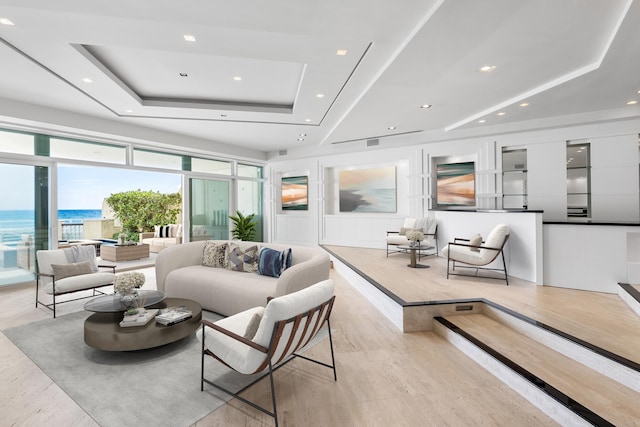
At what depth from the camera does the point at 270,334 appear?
191 centimetres

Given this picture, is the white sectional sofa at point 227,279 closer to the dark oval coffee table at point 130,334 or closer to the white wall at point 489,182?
the dark oval coffee table at point 130,334

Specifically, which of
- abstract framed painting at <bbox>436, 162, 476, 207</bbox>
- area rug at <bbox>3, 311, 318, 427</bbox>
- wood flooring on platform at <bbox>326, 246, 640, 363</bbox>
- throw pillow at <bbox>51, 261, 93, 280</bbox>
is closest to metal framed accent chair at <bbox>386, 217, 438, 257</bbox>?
abstract framed painting at <bbox>436, 162, 476, 207</bbox>

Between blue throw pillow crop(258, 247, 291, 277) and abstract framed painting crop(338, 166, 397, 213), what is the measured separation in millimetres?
4427

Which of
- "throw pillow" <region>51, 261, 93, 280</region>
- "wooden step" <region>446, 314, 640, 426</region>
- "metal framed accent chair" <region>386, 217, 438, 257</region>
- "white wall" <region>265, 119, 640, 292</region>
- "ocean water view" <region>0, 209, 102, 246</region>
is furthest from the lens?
"metal framed accent chair" <region>386, 217, 438, 257</region>

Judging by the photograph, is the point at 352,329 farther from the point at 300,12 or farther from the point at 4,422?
the point at 300,12

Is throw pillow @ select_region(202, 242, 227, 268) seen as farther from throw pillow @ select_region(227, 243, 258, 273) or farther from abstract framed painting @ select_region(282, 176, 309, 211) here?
abstract framed painting @ select_region(282, 176, 309, 211)

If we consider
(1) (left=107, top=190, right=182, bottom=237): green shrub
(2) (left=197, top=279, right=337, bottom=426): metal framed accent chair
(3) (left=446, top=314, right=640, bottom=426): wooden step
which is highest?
(1) (left=107, top=190, right=182, bottom=237): green shrub

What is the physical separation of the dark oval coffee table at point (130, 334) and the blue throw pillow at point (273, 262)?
107 centimetres

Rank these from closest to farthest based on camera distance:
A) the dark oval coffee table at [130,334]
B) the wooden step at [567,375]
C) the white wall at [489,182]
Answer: the wooden step at [567,375], the dark oval coffee table at [130,334], the white wall at [489,182]

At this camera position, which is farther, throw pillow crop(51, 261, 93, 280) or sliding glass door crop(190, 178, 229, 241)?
sliding glass door crop(190, 178, 229, 241)

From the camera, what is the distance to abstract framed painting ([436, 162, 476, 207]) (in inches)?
257

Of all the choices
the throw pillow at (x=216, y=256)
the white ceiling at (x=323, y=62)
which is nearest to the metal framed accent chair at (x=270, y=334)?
the throw pillow at (x=216, y=256)

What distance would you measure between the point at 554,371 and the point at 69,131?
7.52 meters

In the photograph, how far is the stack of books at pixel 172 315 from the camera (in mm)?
2758
